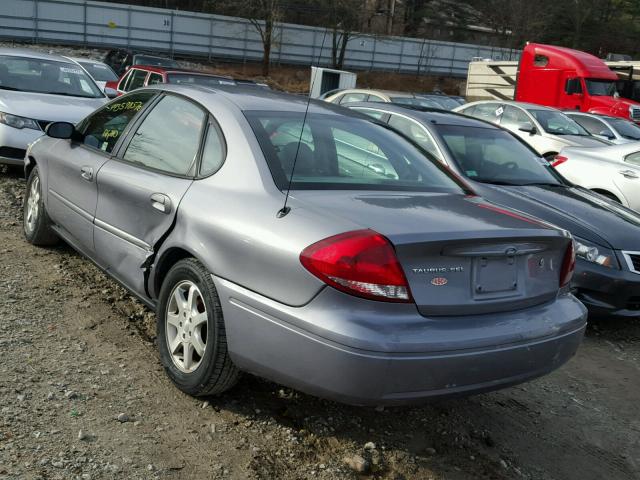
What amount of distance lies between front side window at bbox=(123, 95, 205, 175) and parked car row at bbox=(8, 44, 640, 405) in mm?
13

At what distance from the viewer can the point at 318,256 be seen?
2758 mm

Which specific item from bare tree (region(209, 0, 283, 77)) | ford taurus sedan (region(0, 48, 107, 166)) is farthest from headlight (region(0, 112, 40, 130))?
bare tree (region(209, 0, 283, 77))

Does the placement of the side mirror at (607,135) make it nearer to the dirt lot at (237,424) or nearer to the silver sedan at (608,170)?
the silver sedan at (608,170)

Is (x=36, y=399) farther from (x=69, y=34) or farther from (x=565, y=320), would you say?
(x=69, y=34)

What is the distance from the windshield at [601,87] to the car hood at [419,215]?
18230 millimetres

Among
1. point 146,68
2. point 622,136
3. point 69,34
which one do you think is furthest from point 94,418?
A: point 69,34

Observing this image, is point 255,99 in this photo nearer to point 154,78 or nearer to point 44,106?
point 44,106

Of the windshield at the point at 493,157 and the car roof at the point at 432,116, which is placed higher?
the car roof at the point at 432,116

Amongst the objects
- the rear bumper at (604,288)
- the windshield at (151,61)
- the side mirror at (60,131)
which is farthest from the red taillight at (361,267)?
the windshield at (151,61)

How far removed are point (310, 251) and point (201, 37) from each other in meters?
40.0

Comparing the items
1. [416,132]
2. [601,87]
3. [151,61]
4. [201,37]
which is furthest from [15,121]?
[201,37]

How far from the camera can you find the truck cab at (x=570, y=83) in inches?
778

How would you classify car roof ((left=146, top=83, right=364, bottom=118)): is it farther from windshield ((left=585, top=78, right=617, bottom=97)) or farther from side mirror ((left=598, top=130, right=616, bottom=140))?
windshield ((left=585, top=78, right=617, bottom=97))

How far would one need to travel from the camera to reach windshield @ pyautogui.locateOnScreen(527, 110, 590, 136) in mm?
13031
